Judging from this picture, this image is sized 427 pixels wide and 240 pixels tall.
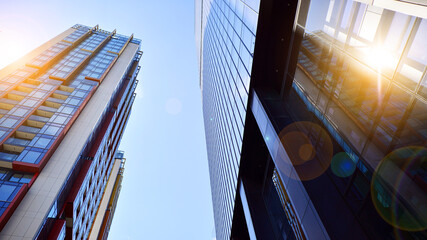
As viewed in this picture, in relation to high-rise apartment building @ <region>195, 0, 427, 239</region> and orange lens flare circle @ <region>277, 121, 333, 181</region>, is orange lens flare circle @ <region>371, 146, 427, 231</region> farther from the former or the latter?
orange lens flare circle @ <region>277, 121, 333, 181</region>

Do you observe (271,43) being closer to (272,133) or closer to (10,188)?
(272,133)

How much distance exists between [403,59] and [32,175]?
3769 cm

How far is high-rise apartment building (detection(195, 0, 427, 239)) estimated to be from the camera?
6.21m

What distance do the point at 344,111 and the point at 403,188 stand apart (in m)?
3.68

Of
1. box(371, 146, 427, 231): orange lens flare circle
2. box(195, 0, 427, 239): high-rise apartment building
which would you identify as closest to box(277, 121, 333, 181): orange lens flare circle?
box(195, 0, 427, 239): high-rise apartment building

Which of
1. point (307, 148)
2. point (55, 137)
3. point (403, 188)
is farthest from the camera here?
point (55, 137)

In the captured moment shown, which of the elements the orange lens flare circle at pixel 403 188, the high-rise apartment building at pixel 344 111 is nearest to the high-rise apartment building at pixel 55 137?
the high-rise apartment building at pixel 344 111

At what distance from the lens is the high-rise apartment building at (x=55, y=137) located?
84.4ft

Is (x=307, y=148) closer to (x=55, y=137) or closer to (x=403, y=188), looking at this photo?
(x=403, y=188)

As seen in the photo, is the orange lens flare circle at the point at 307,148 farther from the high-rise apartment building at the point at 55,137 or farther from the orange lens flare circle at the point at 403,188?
the high-rise apartment building at the point at 55,137

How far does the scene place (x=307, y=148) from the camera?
1174 cm

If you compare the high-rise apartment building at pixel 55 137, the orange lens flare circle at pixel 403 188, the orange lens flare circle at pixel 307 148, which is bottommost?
the high-rise apartment building at pixel 55 137

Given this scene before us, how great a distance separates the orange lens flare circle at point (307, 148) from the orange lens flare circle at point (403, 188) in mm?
2898

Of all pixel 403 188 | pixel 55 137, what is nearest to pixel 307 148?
pixel 403 188
